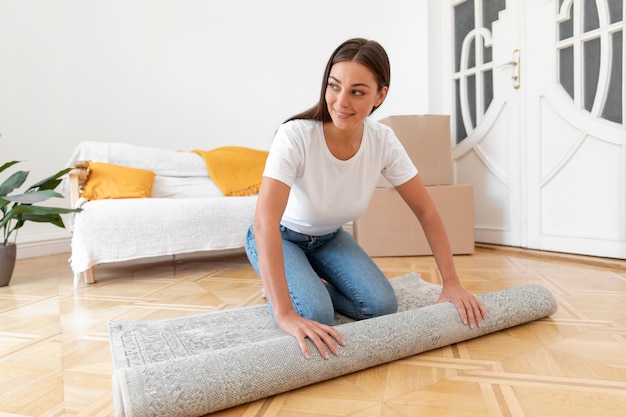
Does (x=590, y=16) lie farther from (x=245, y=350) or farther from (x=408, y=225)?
(x=245, y=350)

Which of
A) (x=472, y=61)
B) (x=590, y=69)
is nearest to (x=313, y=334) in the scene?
(x=590, y=69)

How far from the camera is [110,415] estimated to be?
902 mm

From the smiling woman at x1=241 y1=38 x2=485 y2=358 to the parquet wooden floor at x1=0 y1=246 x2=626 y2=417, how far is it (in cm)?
12

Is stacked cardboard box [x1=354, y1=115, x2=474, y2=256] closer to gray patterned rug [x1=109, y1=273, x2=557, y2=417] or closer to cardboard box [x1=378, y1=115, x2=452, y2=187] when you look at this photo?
cardboard box [x1=378, y1=115, x2=452, y2=187]

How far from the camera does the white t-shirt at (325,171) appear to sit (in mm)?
1244

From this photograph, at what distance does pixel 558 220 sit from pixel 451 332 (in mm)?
1791

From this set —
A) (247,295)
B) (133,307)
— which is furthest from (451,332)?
(133,307)

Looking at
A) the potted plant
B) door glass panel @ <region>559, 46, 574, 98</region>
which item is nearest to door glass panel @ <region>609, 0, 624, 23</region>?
door glass panel @ <region>559, 46, 574, 98</region>

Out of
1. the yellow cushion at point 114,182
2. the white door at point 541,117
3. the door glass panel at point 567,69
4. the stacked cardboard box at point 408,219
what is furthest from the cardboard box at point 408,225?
the yellow cushion at point 114,182

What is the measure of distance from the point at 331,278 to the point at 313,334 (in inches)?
21.2

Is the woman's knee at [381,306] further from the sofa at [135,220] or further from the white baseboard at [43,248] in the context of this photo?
the white baseboard at [43,248]

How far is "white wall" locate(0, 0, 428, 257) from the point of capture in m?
3.15

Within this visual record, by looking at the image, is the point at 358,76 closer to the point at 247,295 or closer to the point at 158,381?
the point at 158,381

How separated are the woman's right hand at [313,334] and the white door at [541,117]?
1.94 m
